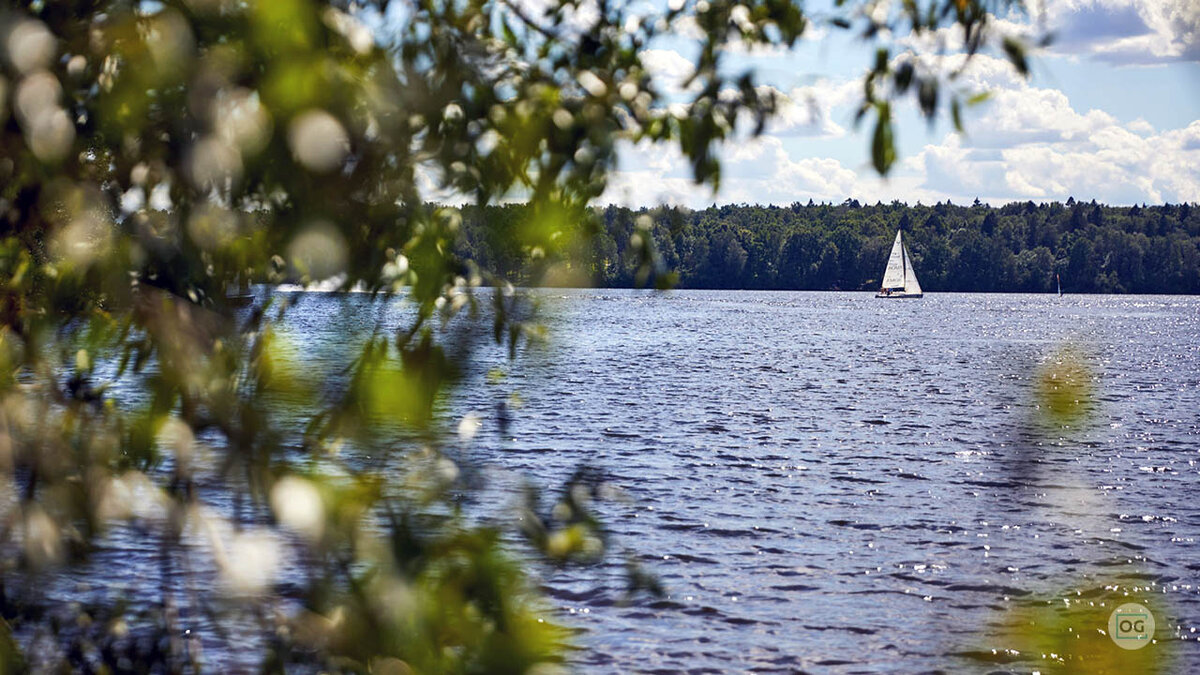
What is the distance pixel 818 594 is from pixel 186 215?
1457 cm

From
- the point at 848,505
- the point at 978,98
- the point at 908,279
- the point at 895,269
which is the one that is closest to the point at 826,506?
the point at 848,505

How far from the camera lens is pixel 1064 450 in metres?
33.8

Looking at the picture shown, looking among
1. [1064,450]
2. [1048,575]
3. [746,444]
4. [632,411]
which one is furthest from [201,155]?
[632,411]

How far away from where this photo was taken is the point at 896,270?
7436 inches

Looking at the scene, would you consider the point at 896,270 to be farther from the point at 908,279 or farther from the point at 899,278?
the point at 908,279

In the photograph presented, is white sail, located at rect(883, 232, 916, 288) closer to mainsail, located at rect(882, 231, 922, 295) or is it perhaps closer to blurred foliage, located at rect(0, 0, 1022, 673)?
mainsail, located at rect(882, 231, 922, 295)

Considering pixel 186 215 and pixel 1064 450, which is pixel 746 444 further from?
pixel 186 215

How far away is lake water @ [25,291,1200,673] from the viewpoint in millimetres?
14469

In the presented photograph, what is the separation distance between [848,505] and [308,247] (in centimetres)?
2199

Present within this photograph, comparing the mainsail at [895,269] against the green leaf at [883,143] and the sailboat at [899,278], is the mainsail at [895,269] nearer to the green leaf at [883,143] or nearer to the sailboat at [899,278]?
the sailboat at [899,278]

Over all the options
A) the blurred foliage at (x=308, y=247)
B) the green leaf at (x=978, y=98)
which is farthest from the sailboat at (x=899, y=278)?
the green leaf at (x=978, y=98)

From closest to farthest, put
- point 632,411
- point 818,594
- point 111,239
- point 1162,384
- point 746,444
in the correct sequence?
point 111,239 → point 818,594 → point 746,444 → point 632,411 → point 1162,384

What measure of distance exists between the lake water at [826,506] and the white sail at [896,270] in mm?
131177

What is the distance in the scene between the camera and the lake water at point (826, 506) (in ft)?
47.5
